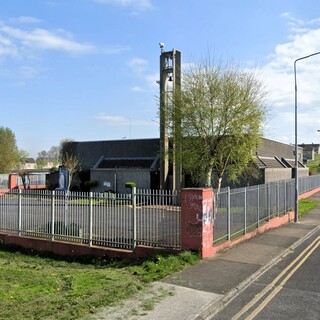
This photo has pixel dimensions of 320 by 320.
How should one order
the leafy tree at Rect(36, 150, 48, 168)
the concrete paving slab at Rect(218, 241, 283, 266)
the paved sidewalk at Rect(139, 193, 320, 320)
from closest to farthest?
the paved sidewalk at Rect(139, 193, 320, 320), the concrete paving slab at Rect(218, 241, 283, 266), the leafy tree at Rect(36, 150, 48, 168)

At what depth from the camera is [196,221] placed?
10.1 meters

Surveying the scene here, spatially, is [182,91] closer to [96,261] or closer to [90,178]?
[96,261]

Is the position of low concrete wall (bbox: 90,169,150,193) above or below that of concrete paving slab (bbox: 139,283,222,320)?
above

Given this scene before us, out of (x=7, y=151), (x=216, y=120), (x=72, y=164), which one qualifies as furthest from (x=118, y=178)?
(x=7, y=151)

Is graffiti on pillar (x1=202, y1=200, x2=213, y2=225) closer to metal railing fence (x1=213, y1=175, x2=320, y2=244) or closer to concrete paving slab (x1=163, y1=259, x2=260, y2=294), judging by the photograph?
metal railing fence (x1=213, y1=175, x2=320, y2=244)

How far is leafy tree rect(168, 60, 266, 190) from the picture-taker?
54.1ft

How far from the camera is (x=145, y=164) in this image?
127 feet

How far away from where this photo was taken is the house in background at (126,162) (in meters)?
36.7

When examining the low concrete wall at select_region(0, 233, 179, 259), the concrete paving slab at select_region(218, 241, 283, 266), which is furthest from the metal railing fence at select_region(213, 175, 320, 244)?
the low concrete wall at select_region(0, 233, 179, 259)

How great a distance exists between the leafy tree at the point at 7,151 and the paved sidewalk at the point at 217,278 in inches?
2036

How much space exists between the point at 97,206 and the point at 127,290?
5.45 m

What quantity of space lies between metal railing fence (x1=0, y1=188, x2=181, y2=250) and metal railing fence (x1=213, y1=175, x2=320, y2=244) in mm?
1591

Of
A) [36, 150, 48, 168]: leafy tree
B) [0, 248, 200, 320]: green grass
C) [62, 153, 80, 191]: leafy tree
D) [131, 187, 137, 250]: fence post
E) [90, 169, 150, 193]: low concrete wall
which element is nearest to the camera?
[0, 248, 200, 320]: green grass

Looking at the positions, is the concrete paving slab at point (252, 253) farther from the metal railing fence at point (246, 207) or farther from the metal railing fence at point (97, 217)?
the metal railing fence at point (97, 217)
